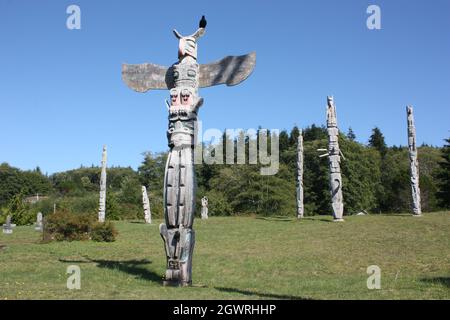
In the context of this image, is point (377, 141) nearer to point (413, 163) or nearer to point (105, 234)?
point (413, 163)

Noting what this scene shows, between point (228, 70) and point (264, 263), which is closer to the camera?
point (228, 70)

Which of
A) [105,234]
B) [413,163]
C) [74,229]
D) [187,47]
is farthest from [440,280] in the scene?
[413,163]

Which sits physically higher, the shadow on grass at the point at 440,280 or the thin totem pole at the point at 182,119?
the thin totem pole at the point at 182,119

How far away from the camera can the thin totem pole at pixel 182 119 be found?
998 cm

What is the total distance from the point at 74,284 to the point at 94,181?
350 feet

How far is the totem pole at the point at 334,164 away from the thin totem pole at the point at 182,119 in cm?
1511

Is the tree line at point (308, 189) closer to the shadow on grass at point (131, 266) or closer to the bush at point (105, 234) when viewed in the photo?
the bush at point (105, 234)

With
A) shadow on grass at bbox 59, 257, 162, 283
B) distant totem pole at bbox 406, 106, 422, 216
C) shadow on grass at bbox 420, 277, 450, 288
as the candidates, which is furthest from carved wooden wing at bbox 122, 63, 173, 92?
distant totem pole at bbox 406, 106, 422, 216

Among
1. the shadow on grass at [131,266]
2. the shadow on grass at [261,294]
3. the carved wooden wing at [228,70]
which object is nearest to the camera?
the shadow on grass at [261,294]

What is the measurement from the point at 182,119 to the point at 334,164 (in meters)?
16.8

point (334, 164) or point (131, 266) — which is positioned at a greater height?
point (334, 164)

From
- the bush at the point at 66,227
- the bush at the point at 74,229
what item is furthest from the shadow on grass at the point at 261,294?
the bush at the point at 66,227

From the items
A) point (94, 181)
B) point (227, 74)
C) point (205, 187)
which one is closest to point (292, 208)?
point (205, 187)

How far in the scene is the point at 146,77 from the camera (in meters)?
11.9
